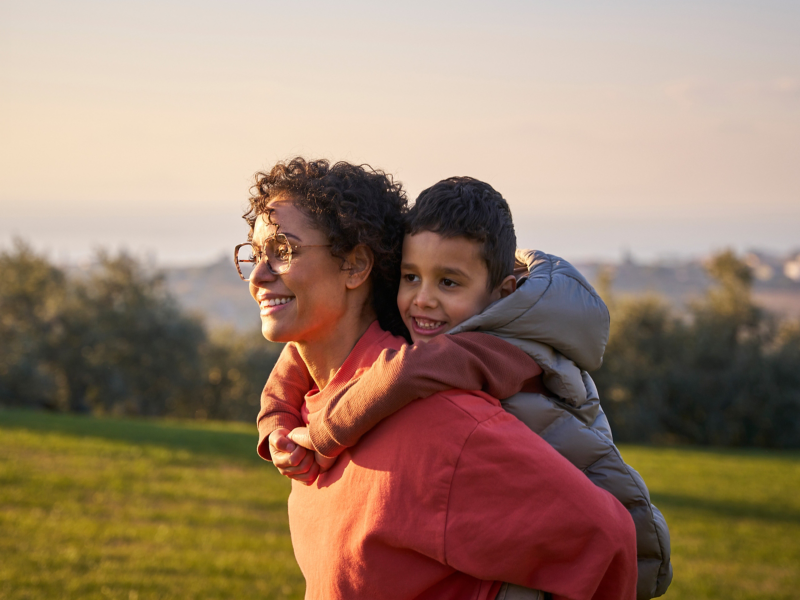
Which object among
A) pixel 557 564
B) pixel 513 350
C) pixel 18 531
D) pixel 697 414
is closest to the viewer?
pixel 557 564

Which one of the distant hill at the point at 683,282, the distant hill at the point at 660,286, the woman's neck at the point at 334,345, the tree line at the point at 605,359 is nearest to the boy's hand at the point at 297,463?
the woman's neck at the point at 334,345

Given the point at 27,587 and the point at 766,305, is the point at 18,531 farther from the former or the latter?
the point at 766,305

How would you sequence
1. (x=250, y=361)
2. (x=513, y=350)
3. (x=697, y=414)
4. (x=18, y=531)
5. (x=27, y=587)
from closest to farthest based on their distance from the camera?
(x=513, y=350), (x=27, y=587), (x=18, y=531), (x=697, y=414), (x=250, y=361)

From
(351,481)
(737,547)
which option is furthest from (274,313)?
(737,547)

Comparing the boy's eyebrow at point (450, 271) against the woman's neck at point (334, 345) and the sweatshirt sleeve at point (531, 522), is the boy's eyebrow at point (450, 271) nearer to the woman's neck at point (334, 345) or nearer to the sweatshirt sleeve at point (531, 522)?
the woman's neck at point (334, 345)

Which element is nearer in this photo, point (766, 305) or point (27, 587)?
point (27, 587)

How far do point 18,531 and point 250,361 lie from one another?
36.4 m

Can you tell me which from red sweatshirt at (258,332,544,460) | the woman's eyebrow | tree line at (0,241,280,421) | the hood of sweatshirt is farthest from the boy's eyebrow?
tree line at (0,241,280,421)

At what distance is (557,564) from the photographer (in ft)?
6.59

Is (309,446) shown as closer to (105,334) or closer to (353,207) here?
(353,207)

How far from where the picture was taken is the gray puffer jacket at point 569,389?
85.5 inches

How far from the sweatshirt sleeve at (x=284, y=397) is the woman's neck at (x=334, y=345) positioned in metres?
0.26

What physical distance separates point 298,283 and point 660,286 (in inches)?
1633

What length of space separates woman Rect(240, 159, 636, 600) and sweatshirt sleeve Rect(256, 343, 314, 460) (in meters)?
0.18
